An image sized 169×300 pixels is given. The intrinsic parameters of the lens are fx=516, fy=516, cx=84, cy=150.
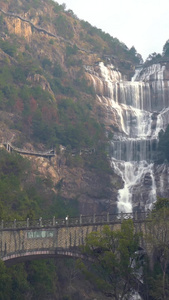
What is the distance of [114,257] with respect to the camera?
2998 centimetres

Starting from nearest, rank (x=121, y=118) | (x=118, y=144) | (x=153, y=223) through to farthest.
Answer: (x=153, y=223) < (x=118, y=144) < (x=121, y=118)

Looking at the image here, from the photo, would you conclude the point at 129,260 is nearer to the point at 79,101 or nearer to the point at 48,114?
the point at 48,114

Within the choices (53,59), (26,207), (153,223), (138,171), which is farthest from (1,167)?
(53,59)

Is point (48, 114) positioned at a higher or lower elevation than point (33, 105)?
lower

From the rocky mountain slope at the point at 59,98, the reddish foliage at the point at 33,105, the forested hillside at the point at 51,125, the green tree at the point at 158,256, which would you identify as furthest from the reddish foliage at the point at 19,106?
the green tree at the point at 158,256

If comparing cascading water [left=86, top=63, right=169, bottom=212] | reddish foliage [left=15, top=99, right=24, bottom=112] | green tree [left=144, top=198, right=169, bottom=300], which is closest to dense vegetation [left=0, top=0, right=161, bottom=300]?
reddish foliage [left=15, top=99, right=24, bottom=112]

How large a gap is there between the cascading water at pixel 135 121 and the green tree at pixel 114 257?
115ft

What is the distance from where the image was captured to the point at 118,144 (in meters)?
77.9

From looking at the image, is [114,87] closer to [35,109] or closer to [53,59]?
[53,59]

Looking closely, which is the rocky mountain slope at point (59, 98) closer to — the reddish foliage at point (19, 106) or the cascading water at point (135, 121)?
the reddish foliage at point (19, 106)

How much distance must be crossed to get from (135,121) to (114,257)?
2366 inches

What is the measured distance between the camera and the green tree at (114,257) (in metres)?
30.0

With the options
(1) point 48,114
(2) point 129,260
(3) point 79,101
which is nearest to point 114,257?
(2) point 129,260

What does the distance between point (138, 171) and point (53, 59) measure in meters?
31.3
